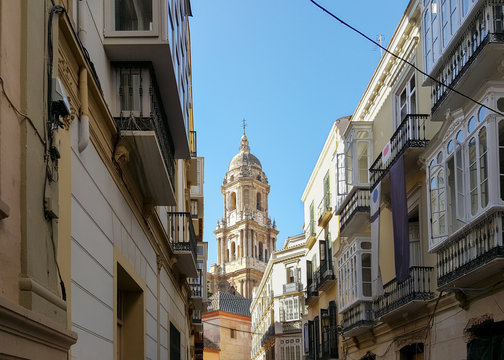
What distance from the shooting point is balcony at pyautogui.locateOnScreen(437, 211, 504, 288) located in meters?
10.1

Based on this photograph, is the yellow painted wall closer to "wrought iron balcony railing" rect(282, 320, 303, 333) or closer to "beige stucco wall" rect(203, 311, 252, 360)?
"beige stucco wall" rect(203, 311, 252, 360)

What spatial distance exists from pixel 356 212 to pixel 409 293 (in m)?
4.29

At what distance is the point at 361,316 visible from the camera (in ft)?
62.8

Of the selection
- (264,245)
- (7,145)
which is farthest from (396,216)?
(264,245)

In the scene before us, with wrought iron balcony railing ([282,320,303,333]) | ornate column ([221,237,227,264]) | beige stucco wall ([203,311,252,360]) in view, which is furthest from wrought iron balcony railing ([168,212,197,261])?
ornate column ([221,237,227,264])

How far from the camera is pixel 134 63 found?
9.28 meters

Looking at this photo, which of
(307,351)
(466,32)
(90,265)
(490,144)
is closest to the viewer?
(90,265)

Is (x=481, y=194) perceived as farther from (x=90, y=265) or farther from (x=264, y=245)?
(x=264, y=245)

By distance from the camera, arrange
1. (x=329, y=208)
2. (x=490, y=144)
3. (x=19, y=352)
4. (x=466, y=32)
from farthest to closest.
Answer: (x=329, y=208) < (x=466, y=32) < (x=490, y=144) < (x=19, y=352)

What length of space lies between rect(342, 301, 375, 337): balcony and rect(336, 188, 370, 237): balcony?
6.31ft

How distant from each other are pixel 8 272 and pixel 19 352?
451mm

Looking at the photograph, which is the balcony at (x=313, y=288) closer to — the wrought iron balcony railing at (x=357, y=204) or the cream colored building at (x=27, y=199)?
the wrought iron balcony railing at (x=357, y=204)

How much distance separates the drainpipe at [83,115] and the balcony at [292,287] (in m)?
40.4

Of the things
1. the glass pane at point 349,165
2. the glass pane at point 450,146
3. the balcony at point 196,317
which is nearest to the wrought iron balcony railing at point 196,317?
the balcony at point 196,317
